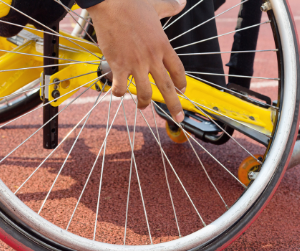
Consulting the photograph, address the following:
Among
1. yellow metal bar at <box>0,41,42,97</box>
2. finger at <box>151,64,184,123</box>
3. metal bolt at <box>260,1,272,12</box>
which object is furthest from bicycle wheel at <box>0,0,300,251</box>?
finger at <box>151,64,184,123</box>

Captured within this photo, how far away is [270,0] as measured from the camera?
1087mm

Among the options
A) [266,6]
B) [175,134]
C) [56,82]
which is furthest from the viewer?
[175,134]

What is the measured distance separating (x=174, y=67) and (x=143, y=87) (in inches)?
3.1

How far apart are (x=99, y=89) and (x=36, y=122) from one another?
3.28 feet

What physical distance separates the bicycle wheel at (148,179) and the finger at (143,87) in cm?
39

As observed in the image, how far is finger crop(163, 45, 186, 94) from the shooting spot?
2.38 feet

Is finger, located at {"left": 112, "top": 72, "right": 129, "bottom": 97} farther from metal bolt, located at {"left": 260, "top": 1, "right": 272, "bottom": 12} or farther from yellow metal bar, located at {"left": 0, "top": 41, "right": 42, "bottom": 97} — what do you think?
yellow metal bar, located at {"left": 0, "top": 41, "right": 42, "bottom": 97}

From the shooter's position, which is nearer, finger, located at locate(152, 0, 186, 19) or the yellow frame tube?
finger, located at locate(152, 0, 186, 19)

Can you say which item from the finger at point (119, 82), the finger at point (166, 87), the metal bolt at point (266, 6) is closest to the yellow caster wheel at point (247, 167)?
the metal bolt at point (266, 6)

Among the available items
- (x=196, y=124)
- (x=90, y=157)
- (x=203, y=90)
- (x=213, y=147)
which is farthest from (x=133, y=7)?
(x=213, y=147)

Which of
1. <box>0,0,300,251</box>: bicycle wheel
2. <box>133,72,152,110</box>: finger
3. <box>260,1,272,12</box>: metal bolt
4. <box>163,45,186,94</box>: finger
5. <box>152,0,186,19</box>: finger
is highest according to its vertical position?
<box>260,1,272,12</box>: metal bolt

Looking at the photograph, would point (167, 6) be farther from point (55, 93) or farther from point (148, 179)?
point (148, 179)

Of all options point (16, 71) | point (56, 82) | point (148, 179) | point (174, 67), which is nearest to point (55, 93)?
point (56, 82)

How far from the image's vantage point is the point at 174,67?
750mm
